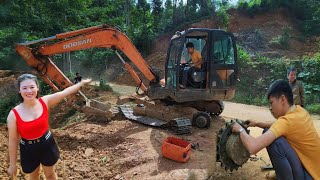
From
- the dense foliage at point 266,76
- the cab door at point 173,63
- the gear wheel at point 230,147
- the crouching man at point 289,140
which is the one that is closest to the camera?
the crouching man at point 289,140

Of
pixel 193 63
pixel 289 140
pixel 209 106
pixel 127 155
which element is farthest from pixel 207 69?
pixel 289 140

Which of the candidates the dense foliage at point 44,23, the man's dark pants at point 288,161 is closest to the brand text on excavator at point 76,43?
the man's dark pants at point 288,161

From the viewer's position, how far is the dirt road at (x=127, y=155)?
16.0 ft

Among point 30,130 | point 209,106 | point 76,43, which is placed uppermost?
point 76,43

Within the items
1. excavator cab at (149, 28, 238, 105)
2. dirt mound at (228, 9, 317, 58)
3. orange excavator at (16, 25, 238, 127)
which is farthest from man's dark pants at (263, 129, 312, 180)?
dirt mound at (228, 9, 317, 58)

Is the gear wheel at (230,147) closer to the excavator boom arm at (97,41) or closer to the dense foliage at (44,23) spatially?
the excavator boom arm at (97,41)

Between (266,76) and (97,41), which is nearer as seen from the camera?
(97,41)

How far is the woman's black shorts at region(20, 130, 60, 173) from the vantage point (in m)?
3.29

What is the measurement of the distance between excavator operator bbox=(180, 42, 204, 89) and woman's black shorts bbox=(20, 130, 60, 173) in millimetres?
4133

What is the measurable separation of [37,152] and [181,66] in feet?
15.0

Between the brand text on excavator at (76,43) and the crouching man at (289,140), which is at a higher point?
Answer: the brand text on excavator at (76,43)

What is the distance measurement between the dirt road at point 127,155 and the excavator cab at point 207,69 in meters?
0.85

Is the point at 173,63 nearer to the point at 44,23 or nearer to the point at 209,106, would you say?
the point at 209,106

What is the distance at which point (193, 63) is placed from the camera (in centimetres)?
716
